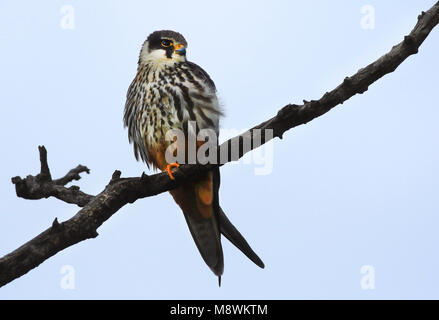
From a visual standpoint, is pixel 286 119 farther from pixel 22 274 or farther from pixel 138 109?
pixel 22 274

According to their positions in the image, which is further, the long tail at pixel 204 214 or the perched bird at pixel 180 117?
the long tail at pixel 204 214

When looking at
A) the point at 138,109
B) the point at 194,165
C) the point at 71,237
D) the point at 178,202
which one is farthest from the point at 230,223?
the point at 71,237

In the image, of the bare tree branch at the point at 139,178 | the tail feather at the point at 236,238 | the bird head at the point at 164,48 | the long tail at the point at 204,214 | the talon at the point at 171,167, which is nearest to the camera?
the bare tree branch at the point at 139,178

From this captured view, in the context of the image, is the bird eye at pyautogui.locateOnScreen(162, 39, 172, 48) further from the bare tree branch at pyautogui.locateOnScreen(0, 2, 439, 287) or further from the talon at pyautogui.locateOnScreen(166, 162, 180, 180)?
the bare tree branch at pyautogui.locateOnScreen(0, 2, 439, 287)

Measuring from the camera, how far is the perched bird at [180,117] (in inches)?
193

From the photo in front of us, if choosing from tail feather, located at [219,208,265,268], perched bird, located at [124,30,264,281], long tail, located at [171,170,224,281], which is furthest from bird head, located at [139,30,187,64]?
tail feather, located at [219,208,265,268]

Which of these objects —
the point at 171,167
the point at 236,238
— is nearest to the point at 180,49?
the point at 171,167

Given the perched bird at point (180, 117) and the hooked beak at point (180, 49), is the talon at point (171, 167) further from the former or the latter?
the hooked beak at point (180, 49)

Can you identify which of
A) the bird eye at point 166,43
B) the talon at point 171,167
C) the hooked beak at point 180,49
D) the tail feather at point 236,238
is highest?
the bird eye at point 166,43

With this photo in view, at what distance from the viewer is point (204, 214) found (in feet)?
17.5

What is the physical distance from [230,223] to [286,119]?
1.59 m

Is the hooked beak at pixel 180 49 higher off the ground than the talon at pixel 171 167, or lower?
higher

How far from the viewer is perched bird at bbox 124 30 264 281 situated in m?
4.90

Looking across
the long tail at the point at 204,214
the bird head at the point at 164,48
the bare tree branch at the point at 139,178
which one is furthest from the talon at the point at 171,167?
the bird head at the point at 164,48
